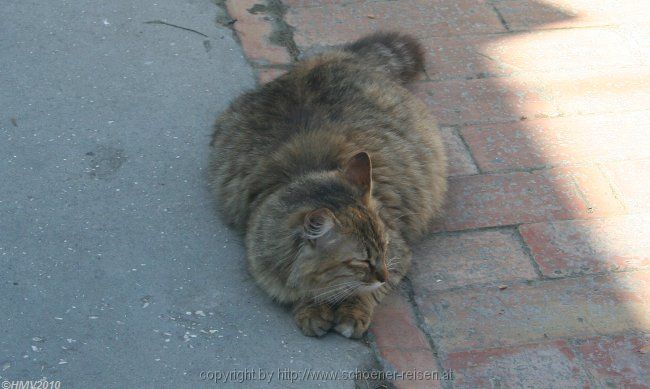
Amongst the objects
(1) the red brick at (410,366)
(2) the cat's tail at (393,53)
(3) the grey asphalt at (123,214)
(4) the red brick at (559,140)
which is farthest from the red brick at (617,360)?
(2) the cat's tail at (393,53)

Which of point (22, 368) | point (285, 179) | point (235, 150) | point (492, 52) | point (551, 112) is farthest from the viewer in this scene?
point (492, 52)

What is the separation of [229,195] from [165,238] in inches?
12.6

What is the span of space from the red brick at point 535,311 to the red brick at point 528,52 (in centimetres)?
153

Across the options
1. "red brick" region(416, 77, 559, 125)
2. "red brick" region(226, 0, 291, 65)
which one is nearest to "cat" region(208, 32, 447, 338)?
"red brick" region(416, 77, 559, 125)

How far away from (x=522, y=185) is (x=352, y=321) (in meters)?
1.21

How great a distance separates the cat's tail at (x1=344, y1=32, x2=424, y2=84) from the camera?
13.6 ft

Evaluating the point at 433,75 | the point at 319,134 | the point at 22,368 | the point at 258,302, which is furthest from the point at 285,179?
the point at 433,75

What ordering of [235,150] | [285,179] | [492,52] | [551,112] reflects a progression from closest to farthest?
1. [285,179]
2. [235,150]
3. [551,112]
4. [492,52]

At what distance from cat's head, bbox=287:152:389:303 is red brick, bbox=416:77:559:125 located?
124 cm

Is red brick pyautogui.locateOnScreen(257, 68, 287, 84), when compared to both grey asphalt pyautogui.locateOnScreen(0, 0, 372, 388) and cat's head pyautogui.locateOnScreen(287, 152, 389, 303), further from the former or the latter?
cat's head pyautogui.locateOnScreen(287, 152, 389, 303)

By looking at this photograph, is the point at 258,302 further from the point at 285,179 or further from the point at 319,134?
the point at 319,134

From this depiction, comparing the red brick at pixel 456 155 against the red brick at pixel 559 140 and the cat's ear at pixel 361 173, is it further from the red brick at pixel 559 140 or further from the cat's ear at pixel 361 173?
the cat's ear at pixel 361 173

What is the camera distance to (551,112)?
13.9ft

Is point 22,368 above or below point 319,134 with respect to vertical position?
below
